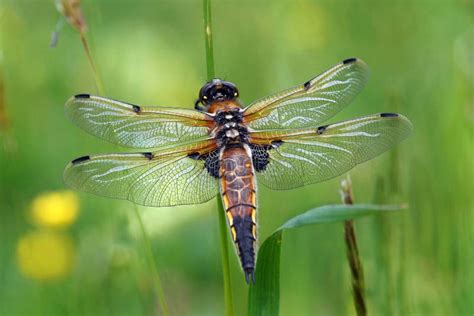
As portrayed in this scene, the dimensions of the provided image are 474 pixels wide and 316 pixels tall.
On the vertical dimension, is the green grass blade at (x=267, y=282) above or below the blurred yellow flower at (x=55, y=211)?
below

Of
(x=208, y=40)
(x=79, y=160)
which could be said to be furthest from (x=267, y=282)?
(x=79, y=160)

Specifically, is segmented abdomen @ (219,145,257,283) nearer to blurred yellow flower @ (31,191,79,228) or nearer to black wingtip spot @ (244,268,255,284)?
black wingtip spot @ (244,268,255,284)

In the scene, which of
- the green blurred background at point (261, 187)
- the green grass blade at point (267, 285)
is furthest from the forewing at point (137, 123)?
the green grass blade at point (267, 285)

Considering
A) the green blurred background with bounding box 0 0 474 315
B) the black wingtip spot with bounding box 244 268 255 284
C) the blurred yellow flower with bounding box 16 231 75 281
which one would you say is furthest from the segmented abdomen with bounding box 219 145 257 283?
the blurred yellow flower with bounding box 16 231 75 281

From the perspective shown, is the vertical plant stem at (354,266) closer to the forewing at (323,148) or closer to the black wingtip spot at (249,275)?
the black wingtip spot at (249,275)

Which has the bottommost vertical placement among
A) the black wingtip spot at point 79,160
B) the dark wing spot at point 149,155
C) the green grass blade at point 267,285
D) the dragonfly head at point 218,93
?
the green grass blade at point 267,285

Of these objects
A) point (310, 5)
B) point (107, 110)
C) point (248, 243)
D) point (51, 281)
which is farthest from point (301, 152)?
point (310, 5)

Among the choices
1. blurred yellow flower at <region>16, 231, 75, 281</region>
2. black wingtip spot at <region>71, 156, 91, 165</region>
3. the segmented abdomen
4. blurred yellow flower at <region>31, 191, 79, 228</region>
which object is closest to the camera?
the segmented abdomen
